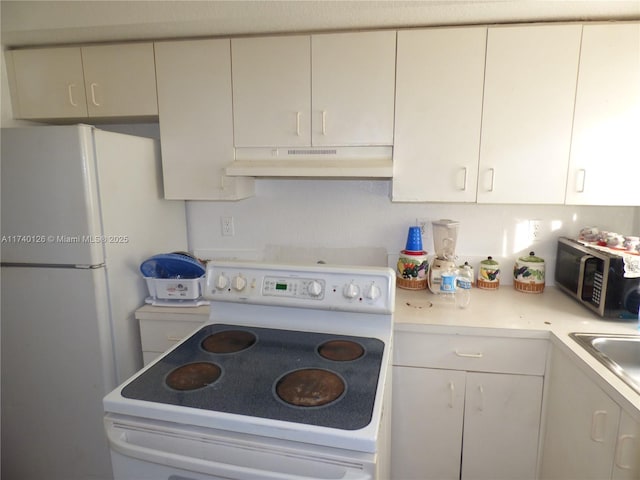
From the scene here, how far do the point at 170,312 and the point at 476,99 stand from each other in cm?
158

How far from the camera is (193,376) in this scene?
1.10 m

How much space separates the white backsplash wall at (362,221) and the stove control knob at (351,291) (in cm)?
73

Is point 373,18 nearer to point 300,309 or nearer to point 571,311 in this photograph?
point 300,309

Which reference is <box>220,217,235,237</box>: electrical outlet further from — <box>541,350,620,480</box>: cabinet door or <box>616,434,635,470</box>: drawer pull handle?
<box>616,434,635,470</box>: drawer pull handle

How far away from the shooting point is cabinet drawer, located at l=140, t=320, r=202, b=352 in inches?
65.1

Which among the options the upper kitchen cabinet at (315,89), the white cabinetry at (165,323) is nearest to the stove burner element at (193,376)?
the white cabinetry at (165,323)

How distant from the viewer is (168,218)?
1944mm

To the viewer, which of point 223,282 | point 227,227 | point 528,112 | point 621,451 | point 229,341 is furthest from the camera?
point 227,227

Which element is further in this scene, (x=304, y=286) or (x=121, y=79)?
(x=121, y=79)

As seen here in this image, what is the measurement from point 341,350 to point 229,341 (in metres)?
0.39

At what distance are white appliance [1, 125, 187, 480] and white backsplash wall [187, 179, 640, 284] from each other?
503 mm

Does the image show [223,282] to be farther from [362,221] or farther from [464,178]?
[464,178]

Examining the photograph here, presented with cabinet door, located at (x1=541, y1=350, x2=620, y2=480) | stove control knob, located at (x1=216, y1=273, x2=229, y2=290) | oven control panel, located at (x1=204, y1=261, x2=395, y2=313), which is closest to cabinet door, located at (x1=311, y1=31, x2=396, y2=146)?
oven control panel, located at (x1=204, y1=261, x2=395, y2=313)

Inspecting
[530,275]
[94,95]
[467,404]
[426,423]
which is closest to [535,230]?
[530,275]
